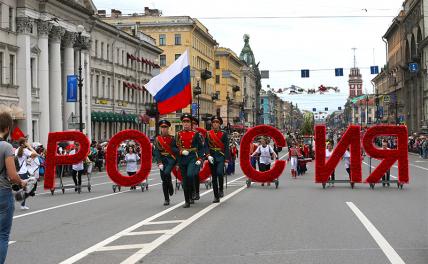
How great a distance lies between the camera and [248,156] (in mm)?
22016

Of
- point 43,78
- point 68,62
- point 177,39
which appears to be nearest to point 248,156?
point 43,78

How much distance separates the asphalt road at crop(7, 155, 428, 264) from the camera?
9.27 meters

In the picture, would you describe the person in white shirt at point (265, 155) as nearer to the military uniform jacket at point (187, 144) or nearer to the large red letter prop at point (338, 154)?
the large red letter prop at point (338, 154)

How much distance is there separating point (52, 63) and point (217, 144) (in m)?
36.7

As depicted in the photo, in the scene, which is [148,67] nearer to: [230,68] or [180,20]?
[180,20]

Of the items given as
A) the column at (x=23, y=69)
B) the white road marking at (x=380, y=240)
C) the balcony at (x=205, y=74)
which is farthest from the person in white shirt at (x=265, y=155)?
the balcony at (x=205, y=74)

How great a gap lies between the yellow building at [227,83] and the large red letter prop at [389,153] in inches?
3883

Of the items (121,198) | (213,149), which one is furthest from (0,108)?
(121,198)

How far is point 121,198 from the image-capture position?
19328 millimetres

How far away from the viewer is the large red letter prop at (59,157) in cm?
2130

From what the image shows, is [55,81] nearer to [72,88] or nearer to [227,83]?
[72,88]

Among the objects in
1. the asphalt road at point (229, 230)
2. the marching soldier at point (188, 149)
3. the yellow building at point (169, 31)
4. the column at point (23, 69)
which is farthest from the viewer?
the yellow building at point (169, 31)

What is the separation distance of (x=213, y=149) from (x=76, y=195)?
19.2 ft

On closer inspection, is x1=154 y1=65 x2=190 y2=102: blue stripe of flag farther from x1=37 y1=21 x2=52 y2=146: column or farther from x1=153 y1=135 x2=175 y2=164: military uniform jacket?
x1=37 y1=21 x2=52 y2=146: column
